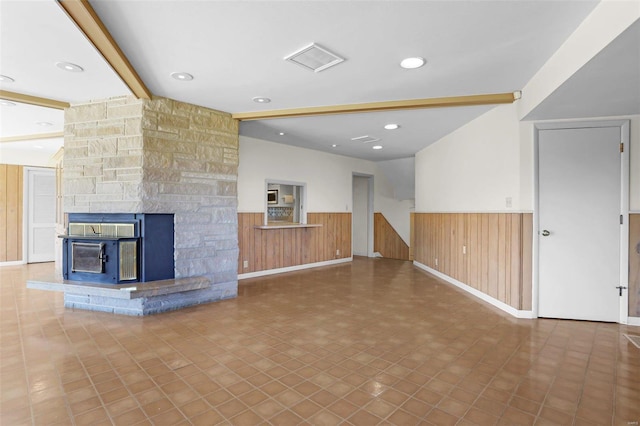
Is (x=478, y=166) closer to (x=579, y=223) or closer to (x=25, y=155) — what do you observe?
(x=579, y=223)

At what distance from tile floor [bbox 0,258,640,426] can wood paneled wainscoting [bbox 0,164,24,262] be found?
12.8ft

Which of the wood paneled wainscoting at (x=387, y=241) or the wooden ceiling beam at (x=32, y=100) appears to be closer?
the wooden ceiling beam at (x=32, y=100)

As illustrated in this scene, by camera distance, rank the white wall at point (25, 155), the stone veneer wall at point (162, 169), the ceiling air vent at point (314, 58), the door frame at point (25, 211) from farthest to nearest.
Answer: the door frame at point (25, 211) < the white wall at point (25, 155) < the stone veneer wall at point (162, 169) < the ceiling air vent at point (314, 58)

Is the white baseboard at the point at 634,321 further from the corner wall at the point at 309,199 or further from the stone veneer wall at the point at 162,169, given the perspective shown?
the corner wall at the point at 309,199

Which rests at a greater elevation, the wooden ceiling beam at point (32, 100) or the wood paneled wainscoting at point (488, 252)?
the wooden ceiling beam at point (32, 100)

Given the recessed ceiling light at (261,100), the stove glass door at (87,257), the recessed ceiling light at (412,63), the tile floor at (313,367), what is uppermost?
the recessed ceiling light at (261,100)

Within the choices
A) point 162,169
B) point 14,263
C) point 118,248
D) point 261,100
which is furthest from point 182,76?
point 14,263

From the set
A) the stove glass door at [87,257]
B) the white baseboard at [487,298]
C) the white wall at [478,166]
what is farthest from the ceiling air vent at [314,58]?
the white baseboard at [487,298]

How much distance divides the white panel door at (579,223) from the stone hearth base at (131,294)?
159 inches

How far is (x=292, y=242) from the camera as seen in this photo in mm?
6555

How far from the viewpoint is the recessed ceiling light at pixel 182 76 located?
3164mm

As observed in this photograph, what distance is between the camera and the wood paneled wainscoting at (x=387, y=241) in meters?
8.27

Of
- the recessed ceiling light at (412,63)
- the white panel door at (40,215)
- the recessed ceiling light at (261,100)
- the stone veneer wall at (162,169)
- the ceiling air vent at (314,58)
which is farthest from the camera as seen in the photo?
the white panel door at (40,215)

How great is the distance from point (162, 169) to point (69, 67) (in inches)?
49.8
